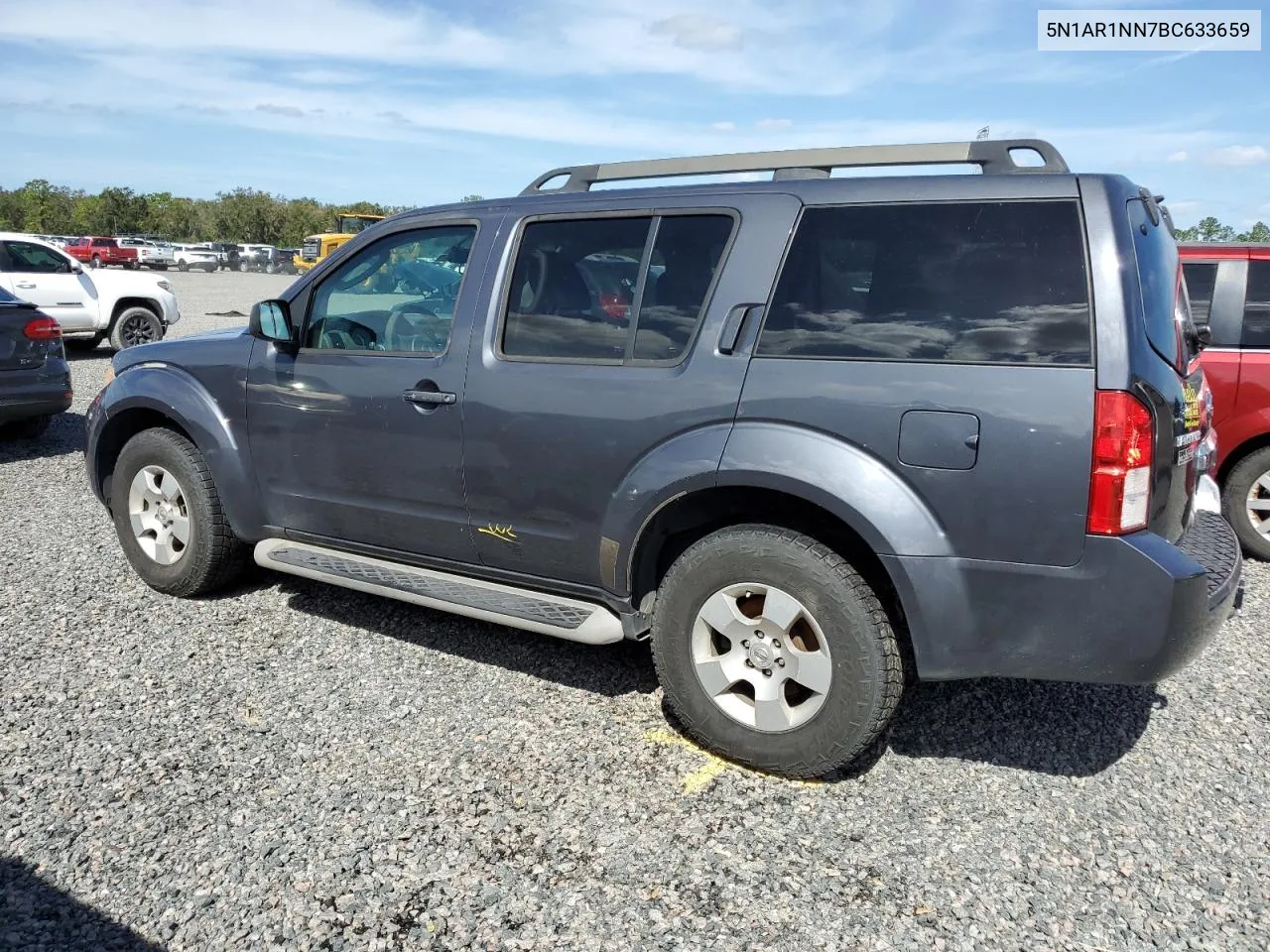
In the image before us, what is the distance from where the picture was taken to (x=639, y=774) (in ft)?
11.0

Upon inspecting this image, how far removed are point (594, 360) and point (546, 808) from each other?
1533 millimetres

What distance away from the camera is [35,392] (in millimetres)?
7988

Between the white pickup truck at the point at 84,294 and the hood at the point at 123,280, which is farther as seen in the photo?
the hood at the point at 123,280

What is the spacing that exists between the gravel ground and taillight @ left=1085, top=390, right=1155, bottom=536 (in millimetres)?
1010

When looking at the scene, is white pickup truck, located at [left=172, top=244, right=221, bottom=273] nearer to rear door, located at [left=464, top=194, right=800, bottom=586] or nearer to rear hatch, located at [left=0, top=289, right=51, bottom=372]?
rear hatch, located at [left=0, top=289, right=51, bottom=372]

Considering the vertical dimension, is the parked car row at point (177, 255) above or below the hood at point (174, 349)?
above

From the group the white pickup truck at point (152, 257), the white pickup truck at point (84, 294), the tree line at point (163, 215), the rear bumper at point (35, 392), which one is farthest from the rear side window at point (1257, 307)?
the tree line at point (163, 215)

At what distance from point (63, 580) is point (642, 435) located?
11.5 feet

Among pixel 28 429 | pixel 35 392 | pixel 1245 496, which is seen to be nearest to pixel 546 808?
pixel 1245 496

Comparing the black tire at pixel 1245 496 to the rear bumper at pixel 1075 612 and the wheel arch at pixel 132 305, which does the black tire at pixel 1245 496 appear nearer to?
the rear bumper at pixel 1075 612

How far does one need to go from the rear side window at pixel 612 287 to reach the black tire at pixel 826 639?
73 cm

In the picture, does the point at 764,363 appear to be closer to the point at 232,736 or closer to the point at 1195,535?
the point at 1195,535

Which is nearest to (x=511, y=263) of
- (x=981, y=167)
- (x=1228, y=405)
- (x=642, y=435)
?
(x=642, y=435)

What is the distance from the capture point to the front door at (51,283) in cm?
1266
